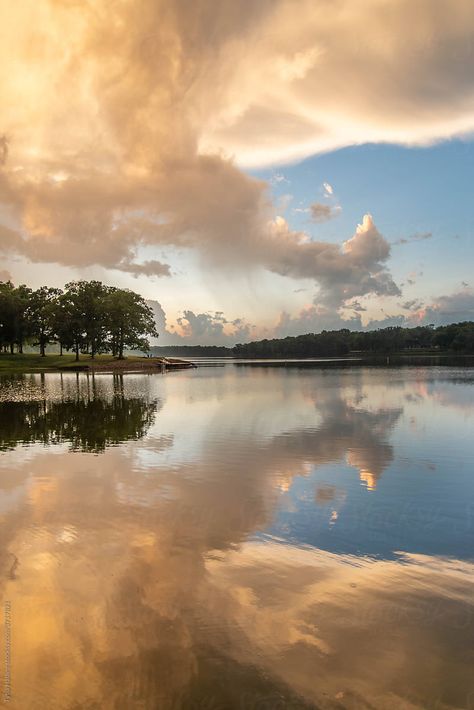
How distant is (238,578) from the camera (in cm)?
937

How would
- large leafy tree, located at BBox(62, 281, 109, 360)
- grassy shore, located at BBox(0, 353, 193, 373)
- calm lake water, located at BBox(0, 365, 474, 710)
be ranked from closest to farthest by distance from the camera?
calm lake water, located at BBox(0, 365, 474, 710)
grassy shore, located at BBox(0, 353, 193, 373)
large leafy tree, located at BBox(62, 281, 109, 360)

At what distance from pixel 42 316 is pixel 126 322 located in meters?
25.7

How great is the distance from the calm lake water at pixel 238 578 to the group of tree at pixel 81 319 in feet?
364

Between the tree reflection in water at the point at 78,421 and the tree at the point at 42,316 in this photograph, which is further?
the tree at the point at 42,316

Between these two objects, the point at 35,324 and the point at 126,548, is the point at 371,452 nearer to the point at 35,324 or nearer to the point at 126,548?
the point at 126,548

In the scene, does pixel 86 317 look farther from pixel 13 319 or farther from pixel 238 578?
pixel 238 578

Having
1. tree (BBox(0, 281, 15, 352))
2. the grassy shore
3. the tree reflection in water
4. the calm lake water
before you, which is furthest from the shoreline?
the calm lake water

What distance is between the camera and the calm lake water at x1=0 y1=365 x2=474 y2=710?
6527 mm

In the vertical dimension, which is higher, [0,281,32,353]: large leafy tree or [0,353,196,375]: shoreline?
[0,281,32,353]: large leafy tree

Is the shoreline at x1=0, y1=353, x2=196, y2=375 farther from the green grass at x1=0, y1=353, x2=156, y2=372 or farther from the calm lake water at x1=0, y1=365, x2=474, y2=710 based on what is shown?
the calm lake water at x1=0, y1=365, x2=474, y2=710

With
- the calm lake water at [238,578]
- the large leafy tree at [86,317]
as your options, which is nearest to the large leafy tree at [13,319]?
the large leafy tree at [86,317]

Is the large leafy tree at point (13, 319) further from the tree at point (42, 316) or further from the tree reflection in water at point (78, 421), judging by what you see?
the tree reflection in water at point (78, 421)

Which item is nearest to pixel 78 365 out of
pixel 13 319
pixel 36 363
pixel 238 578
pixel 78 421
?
pixel 36 363

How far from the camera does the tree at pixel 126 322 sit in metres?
129
